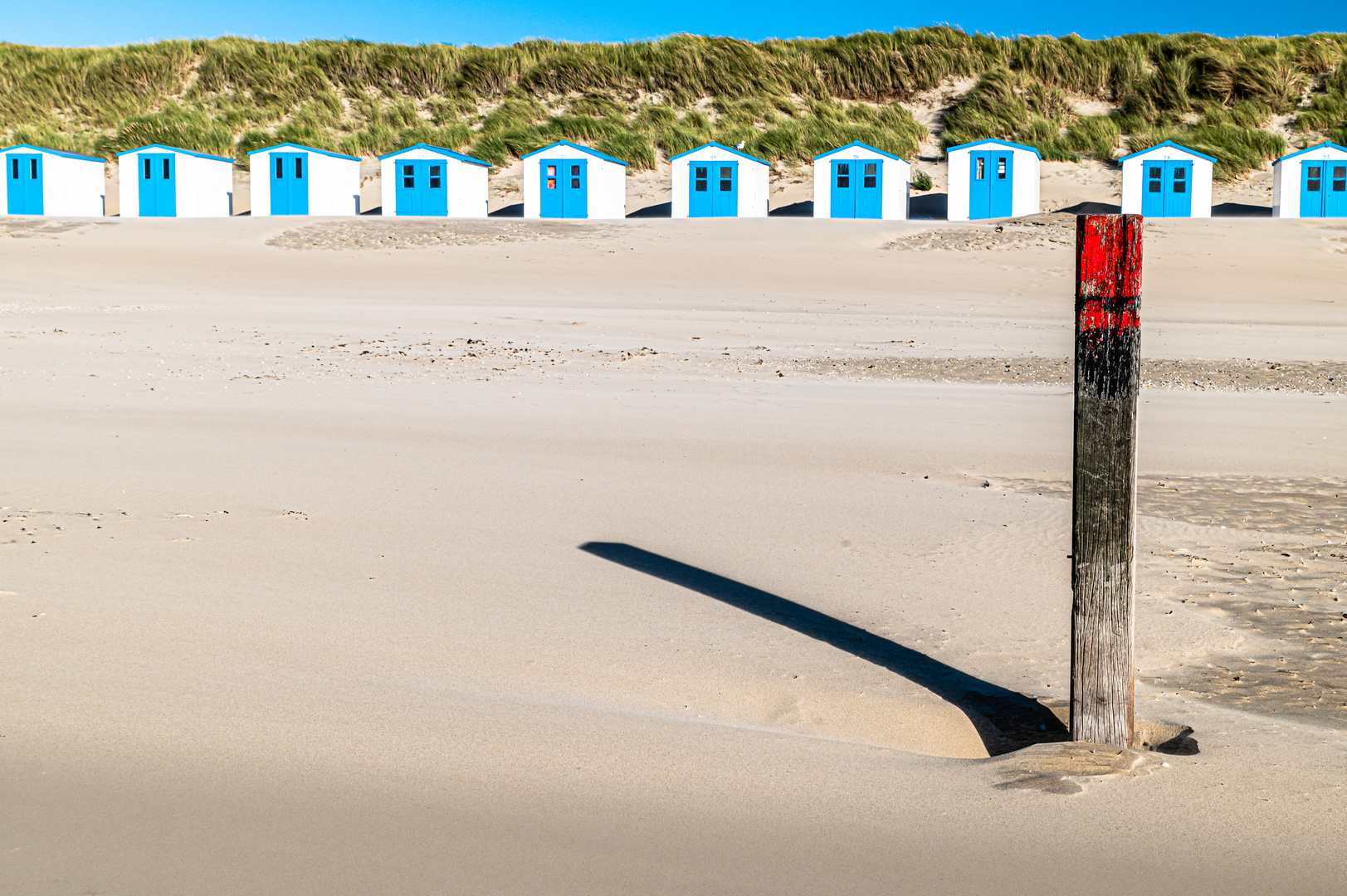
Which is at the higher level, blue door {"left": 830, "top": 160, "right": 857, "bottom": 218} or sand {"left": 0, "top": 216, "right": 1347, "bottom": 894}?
blue door {"left": 830, "top": 160, "right": 857, "bottom": 218}

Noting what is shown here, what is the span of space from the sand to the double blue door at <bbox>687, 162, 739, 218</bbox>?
19450 millimetres

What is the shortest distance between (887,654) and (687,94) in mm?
45197

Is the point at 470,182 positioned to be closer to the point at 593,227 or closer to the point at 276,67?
the point at 593,227

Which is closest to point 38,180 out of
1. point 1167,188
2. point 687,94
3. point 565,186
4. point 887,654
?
point 565,186

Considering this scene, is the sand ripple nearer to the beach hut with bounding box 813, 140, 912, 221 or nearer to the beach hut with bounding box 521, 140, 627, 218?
the beach hut with bounding box 521, 140, 627, 218

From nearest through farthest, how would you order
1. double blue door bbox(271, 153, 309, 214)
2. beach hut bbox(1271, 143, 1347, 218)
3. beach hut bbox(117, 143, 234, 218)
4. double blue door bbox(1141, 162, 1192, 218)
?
1. beach hut bbox(1271, 143, 1347, 218)
2. double blue door bbox(1141, 162, 1192, 218)
3. beach hut bbox(117, 143, 234, 218)
4. double blue door bbox(271, 153, 309, 214)

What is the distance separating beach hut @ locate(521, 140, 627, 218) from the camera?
31.7 metres

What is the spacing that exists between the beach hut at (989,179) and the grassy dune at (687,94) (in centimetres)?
720

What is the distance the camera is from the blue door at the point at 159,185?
3262cm

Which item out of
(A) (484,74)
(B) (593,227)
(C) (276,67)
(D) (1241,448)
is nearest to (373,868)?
(D) (1241,448)

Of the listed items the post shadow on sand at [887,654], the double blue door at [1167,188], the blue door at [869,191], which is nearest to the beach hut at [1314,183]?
the double blue door at [1167,188]

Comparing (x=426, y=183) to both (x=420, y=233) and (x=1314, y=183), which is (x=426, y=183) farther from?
(x=1314, y=183)

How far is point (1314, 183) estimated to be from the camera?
1172 inches

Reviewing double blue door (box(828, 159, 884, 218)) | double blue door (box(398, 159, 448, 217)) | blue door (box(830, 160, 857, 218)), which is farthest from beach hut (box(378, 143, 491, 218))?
double blue door (box(828, 159, 884, 218))
